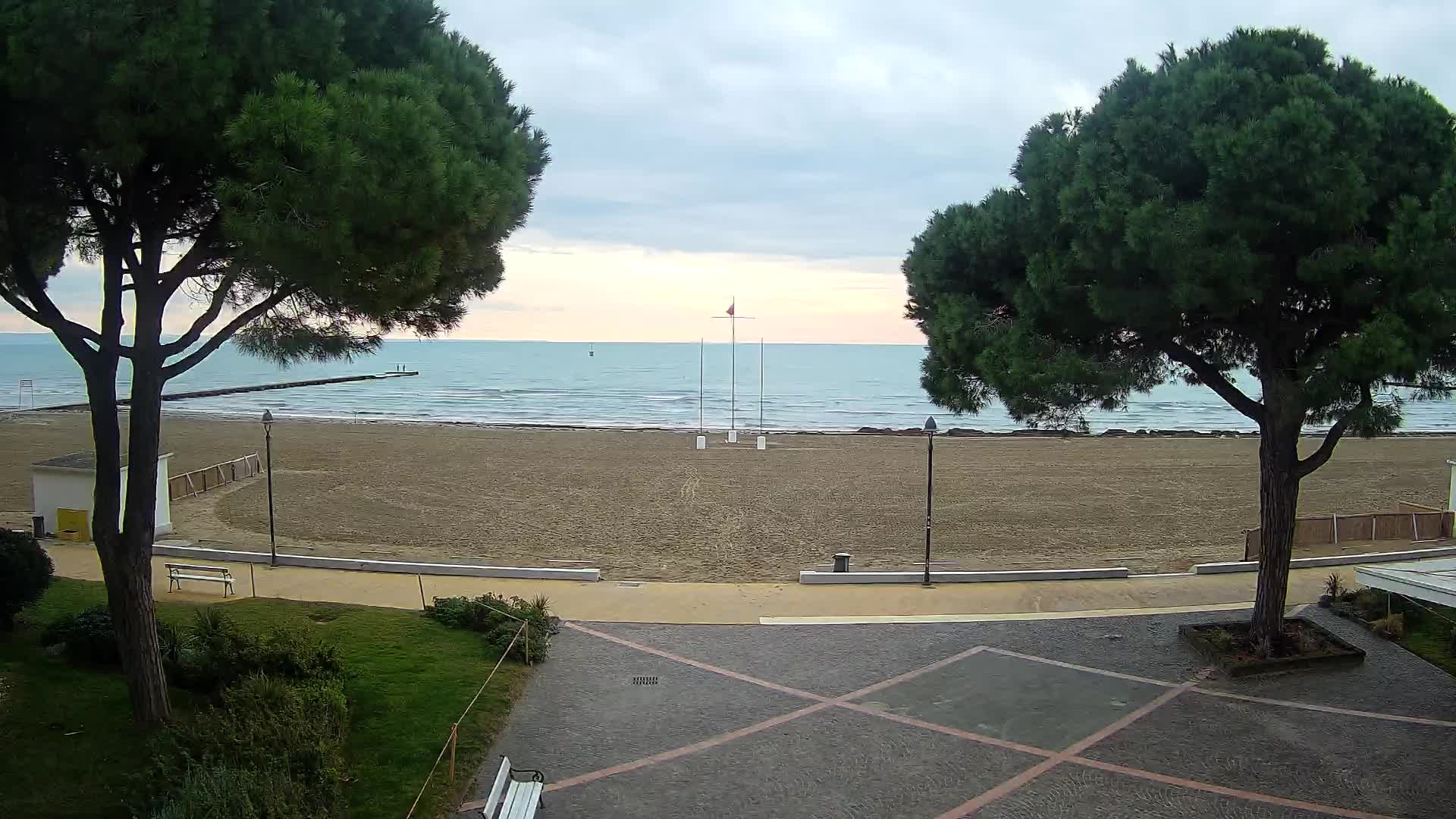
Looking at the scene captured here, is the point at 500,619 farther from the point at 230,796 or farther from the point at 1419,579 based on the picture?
the point at 1419,579

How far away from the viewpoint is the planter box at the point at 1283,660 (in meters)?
11.3

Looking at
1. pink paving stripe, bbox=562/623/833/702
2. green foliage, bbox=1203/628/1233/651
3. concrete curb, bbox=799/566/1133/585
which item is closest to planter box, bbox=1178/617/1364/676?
green foliage, bbox=1203/628/1233/651

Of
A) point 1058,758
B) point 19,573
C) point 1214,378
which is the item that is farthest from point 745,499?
point 19,573

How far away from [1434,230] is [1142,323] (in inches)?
108

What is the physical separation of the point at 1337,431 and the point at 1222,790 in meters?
4.62

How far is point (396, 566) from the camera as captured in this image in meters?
16.6

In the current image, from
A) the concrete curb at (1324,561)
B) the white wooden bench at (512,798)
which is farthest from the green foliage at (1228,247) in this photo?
the white wooden bench at (512,798)

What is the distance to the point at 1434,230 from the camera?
356 inches

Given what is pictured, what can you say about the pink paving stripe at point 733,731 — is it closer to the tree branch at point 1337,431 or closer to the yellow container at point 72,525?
the tree branch at point 1337,431

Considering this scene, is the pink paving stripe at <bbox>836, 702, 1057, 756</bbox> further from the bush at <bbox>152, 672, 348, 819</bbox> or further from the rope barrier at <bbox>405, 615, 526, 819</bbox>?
the bush at <bbox>152, 672, 348, 819</bbox>

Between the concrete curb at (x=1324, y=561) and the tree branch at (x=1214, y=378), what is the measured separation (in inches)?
239

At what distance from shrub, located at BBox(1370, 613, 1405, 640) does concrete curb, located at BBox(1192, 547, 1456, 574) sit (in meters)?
3.64

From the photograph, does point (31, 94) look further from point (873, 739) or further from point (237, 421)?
point (237, 421)

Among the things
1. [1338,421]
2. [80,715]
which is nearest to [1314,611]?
[1338,421]
